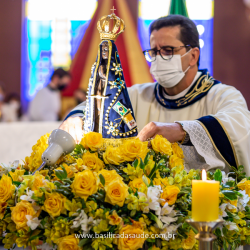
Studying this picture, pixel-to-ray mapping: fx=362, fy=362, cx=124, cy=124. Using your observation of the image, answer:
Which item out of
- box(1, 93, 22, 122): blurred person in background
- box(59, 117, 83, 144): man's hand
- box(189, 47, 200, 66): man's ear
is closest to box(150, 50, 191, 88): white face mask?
box(189, 47, 200, 66): man's ear

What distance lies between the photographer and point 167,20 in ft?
6.68

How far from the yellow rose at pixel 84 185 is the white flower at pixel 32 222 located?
12 centimetres

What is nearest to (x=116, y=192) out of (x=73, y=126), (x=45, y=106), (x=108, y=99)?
(x=108, y=99)

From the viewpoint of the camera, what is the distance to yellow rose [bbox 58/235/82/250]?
83cm

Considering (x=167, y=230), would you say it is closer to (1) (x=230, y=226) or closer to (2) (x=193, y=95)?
(1) (x=230, y=226)

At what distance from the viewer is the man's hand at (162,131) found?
1.26 meters

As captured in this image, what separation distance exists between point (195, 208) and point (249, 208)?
1.57 ft

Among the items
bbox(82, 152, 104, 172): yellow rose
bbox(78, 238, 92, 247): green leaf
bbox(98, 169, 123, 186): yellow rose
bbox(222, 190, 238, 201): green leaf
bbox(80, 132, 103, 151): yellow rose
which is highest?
bbox(80, 132, 103, 151): yellow rose

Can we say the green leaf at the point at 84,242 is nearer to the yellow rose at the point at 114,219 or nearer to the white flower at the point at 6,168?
the yellow rose at the point at 114,219

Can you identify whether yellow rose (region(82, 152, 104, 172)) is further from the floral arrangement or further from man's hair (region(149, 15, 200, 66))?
man's hair (region(149, 15, 200, 66))

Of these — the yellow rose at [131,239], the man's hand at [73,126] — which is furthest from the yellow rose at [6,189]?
the man's hand at [73,126]

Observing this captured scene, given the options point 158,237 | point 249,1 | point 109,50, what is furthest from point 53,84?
point 158,237

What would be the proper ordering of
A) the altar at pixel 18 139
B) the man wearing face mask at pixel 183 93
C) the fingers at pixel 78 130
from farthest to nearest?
the altar at pixel 18 139
the man wearing face mask at pixel 183 93
the fingers at pixel 78 130

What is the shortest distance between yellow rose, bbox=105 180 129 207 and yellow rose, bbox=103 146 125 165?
0.14m
